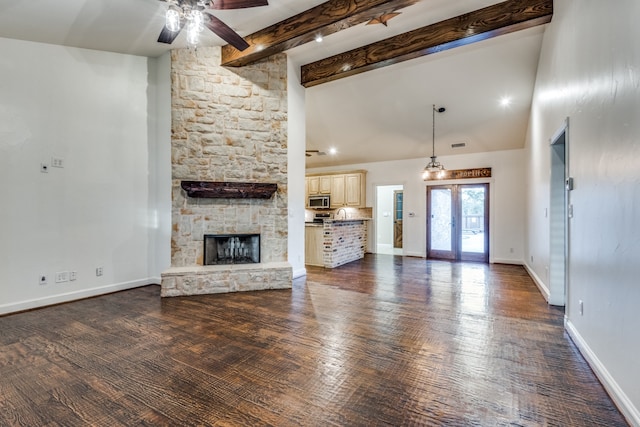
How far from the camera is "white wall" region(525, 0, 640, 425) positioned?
1635 mm

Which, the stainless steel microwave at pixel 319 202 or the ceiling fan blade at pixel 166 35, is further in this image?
the stainless steel microwave at pixel 319 202

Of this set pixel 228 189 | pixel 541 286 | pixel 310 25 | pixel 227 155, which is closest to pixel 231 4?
pixel 310 25

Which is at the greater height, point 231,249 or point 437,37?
point 437,37

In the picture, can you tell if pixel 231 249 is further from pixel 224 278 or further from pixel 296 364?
pixel 296 364

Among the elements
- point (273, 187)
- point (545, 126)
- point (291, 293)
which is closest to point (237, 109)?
point (273, 187)

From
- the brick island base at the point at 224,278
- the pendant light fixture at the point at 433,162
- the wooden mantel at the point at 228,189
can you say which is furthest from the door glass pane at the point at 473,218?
the wooden mantel at the point at 228,189

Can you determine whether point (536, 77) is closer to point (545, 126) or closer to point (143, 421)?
point (545, 126)

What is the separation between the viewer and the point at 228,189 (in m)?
4.36

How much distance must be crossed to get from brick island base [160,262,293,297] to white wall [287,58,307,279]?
19.9 inches

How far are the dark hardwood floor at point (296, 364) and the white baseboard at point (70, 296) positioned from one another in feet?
0.55

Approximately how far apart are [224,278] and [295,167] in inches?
83.5

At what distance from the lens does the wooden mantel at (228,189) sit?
4250 mm

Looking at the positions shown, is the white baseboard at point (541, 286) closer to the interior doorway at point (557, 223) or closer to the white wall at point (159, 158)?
the interior doorway at point (557, 223)

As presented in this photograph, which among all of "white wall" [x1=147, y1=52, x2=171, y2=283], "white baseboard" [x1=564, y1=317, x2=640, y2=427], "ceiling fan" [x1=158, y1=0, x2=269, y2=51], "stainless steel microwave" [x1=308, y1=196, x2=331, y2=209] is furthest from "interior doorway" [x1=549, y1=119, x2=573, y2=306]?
"stainless steel microwave" [x1=308, y1=196, x2=331, y2=209]
